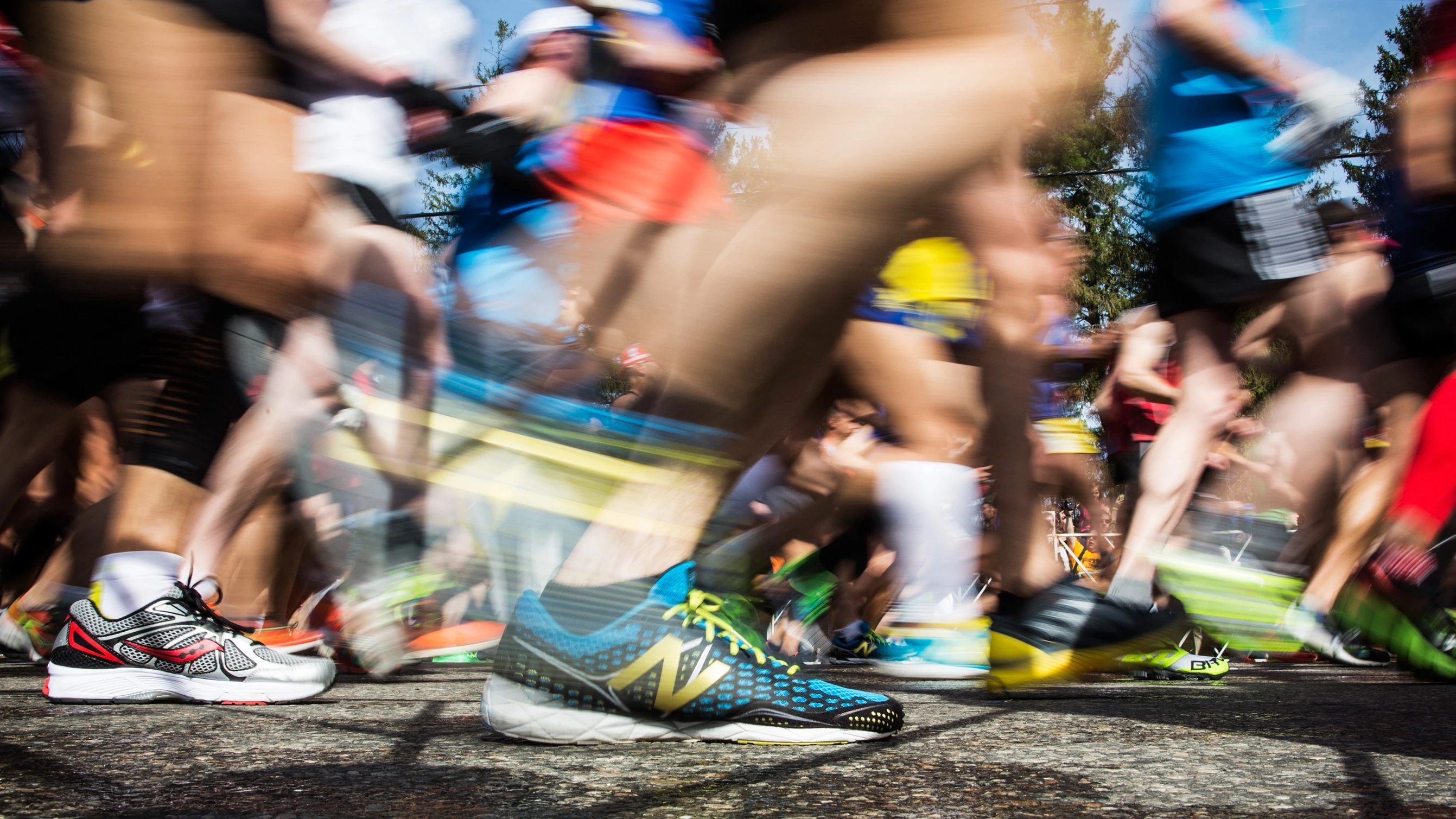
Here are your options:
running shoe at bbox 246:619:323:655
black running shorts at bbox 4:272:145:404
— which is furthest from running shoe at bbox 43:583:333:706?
black running shorts at bbox 4:272:145:404

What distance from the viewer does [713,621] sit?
1318 mm

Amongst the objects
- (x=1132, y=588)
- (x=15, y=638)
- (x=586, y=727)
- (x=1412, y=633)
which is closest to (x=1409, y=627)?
(x=1412, y=633)

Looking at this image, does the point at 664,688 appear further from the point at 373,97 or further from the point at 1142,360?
the point at 1142,360

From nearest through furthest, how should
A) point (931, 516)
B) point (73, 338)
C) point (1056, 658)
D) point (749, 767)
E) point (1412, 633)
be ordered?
point (73, 338)
point (749, 767)
point (1056, 658)
point (1412, 633)
point (931, 516)

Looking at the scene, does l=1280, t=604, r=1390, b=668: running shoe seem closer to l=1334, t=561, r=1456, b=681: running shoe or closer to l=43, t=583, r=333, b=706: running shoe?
l=1334, t=561, r=1456, b=681: running shoe

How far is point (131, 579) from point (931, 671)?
6.38 feet

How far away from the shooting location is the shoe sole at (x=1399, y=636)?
2463 millimetres

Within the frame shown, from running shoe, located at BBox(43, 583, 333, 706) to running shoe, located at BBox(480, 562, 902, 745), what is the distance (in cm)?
81

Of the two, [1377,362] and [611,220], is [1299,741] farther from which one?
[1377,362]

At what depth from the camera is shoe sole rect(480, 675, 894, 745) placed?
1323 millimetres

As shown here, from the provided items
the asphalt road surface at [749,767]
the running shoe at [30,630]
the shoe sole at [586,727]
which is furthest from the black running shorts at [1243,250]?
the running shoe at [30,630]

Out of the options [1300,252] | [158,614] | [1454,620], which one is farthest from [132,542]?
[1454,620]

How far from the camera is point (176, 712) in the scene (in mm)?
1829

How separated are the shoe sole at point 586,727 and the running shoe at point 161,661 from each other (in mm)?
809
